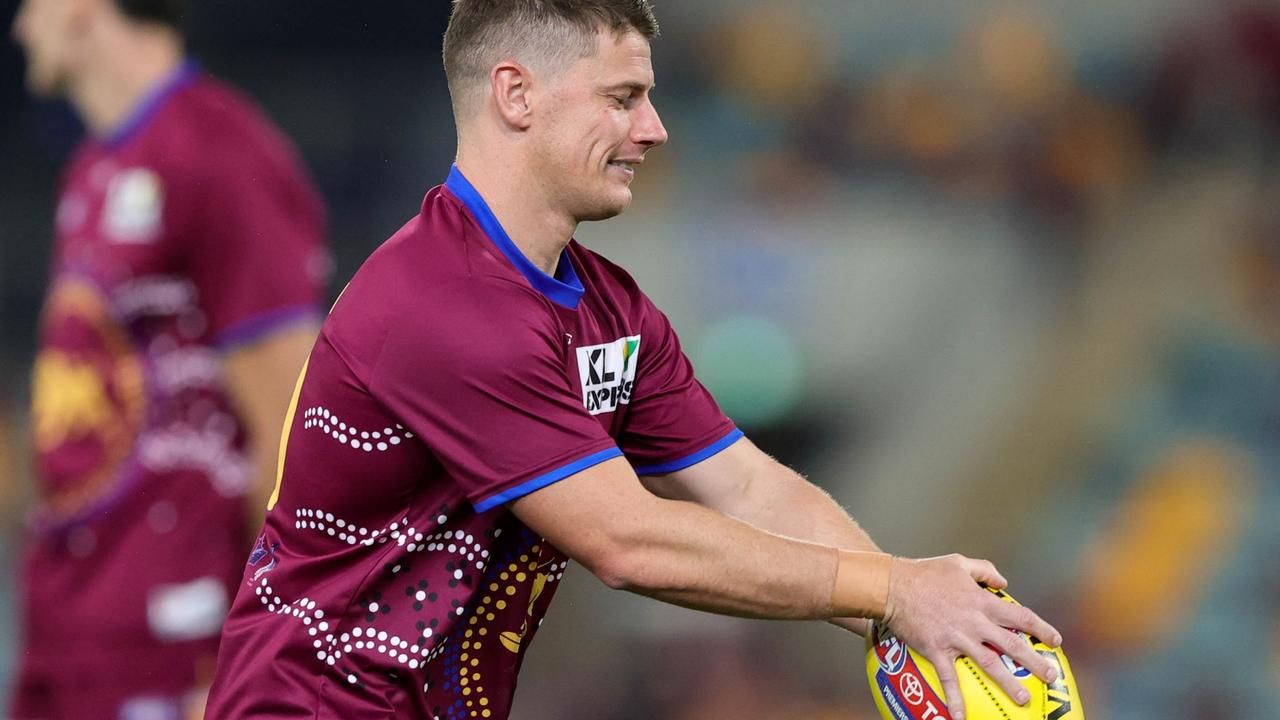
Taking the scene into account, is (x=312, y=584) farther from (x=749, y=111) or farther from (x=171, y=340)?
(x=749, y=111)

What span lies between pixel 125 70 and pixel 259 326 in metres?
0.92

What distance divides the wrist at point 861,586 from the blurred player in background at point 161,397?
1.85 m

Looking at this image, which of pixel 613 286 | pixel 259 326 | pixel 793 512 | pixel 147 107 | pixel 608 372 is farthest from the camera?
pixel 147 107

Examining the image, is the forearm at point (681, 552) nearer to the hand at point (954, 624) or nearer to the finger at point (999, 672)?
the hand at point (954, 624)

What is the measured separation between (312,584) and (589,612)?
3802 millimetres

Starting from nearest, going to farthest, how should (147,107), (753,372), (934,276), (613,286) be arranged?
(613,286) → (147,107) → (753,372) → (934,276)

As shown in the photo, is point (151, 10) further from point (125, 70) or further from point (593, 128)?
point (593, 128)

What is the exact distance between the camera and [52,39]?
4242mm

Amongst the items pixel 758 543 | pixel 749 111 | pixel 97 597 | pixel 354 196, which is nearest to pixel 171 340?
pixel 97 597

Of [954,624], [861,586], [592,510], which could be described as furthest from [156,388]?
[954,624]

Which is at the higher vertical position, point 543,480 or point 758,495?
point 543,480

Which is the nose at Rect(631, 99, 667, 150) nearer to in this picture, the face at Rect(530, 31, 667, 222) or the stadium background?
the face at Rect(530, 31, 667, 222)

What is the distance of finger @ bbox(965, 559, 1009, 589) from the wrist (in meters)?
0.15

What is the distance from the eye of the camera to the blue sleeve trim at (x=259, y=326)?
3.76 metres
